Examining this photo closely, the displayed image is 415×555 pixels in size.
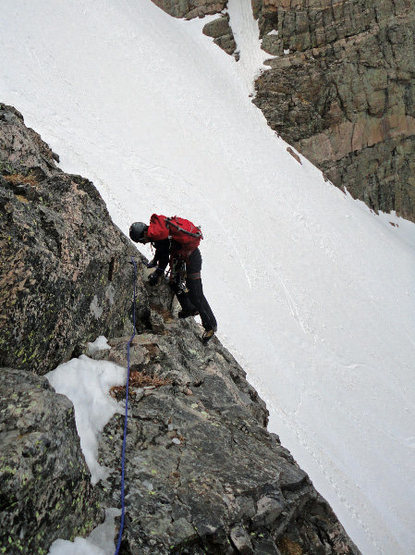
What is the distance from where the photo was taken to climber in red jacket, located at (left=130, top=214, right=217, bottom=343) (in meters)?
6.88

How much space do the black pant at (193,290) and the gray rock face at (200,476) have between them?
50.2 inches

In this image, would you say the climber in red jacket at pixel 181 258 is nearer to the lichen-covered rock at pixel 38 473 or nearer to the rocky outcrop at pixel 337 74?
Answer: the lichen-covered rock at pixel 38 473

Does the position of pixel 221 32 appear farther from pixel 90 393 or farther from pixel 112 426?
pixel 112 426

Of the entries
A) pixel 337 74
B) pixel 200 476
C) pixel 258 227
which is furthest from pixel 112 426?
pixel 337 74

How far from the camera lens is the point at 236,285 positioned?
1530 centimetres

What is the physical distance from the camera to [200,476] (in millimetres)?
4199

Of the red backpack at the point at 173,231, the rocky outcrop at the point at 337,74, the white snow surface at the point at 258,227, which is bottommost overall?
the white snow surface at the point at 258,227

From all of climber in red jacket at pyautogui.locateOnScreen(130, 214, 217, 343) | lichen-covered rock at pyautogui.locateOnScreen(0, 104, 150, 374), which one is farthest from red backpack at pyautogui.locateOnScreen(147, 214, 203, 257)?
lichen-covered rock at pyautogui.locateOnScreen(0, 104, 150, 374)

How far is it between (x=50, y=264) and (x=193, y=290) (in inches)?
123

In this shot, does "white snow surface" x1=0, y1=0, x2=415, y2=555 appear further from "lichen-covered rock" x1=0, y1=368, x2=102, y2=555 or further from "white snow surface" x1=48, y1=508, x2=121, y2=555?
"lichen-covered rock" x1=0, y1=368, x2=102, y2=555

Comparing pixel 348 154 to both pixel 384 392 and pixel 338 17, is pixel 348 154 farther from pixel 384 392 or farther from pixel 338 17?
pixel 384 392

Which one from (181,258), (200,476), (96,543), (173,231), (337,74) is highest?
(337,74)

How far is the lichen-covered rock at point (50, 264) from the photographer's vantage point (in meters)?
4.21

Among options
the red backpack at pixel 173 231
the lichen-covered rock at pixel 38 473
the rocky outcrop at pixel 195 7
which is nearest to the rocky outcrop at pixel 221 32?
the rocky outcrop at pixel 195 7
